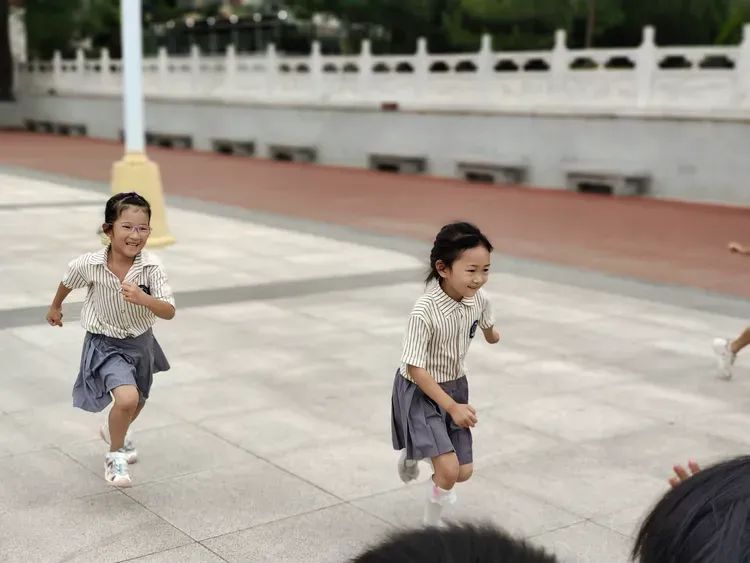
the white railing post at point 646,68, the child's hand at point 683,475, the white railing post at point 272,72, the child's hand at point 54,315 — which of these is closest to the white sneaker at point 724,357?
the child's hand at point 54,315

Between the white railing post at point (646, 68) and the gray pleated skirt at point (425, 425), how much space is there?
49.4 ft

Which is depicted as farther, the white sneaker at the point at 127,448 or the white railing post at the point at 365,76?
the white railing post at the point at 365,76

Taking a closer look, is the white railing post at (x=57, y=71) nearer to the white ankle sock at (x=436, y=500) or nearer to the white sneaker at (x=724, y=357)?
the white sneaker at (x=724, y=357)

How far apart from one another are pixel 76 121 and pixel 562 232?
2591 cm

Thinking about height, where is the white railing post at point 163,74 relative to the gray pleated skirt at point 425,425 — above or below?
above

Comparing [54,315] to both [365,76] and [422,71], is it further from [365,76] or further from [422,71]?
[365,76]

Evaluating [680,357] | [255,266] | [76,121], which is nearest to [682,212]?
[255,266]

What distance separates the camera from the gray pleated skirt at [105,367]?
4.68 metres

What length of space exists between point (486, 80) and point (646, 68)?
3.95m

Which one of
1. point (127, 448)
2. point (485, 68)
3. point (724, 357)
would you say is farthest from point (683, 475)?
point (485, 68)

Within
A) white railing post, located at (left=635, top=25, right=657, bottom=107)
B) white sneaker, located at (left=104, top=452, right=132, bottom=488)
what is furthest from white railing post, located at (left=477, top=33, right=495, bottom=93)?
white sneaker, located at (left=104, top=452, right=132, bottom=488)

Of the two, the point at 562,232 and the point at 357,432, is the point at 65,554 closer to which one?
the point at 357,432

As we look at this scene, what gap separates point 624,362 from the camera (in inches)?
288

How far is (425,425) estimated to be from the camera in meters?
4.06
